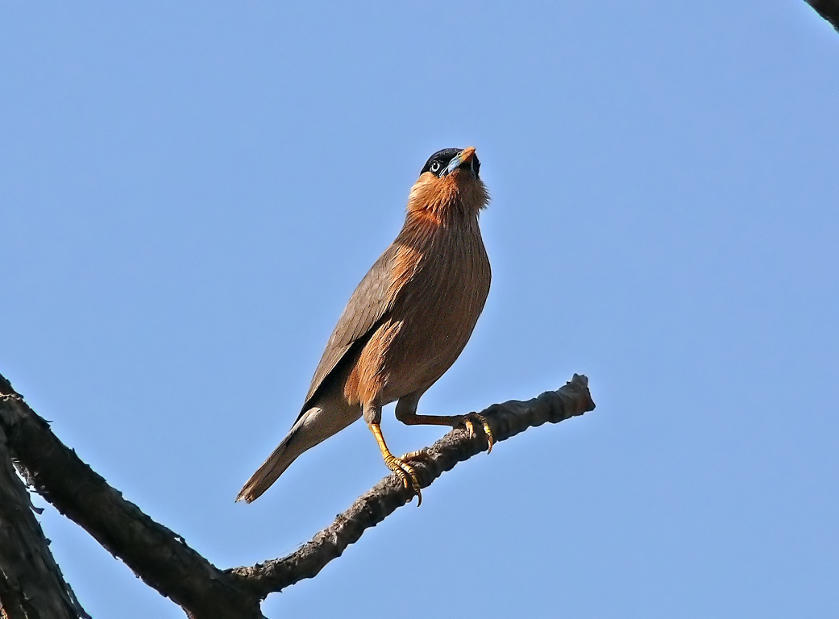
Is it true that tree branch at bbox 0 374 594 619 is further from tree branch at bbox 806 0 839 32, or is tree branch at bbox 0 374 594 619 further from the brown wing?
tree branch at bbox 806 0 839 32

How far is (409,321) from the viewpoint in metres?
5.64

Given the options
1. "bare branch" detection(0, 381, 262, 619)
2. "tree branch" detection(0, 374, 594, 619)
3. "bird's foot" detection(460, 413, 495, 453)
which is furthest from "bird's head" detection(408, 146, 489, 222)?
"bare branch" detection(0, 381, 262, 619)

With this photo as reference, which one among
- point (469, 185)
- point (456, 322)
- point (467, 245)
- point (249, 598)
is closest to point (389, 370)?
point (456, 322)

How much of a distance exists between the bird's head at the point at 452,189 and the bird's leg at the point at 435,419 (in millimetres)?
1124

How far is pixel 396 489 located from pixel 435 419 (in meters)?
1.60

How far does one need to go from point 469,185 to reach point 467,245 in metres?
0.46

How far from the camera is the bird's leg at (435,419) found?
466cm

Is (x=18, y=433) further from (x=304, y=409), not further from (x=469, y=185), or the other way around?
(x=469, y=185)

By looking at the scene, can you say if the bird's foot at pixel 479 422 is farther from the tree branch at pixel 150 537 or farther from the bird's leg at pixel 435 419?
the tree branch at pixel 150 537

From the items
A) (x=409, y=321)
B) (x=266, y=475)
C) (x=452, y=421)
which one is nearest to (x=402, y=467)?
(x=452, y=421)

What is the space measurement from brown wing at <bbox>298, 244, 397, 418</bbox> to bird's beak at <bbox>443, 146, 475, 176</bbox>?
590 millimetres

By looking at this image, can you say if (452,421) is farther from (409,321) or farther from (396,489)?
(396,489)

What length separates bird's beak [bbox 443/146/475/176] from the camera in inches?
242

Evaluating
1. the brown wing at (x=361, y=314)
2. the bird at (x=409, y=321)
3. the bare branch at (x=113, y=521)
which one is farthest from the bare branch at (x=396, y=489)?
the brown wing at (x=361, y=314)
